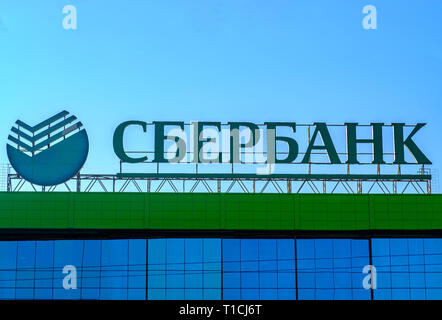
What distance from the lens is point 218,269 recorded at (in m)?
47.4

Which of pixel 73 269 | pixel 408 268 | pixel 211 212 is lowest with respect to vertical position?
pixel 73 269

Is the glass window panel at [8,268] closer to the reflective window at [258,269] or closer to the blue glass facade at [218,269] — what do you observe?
the blue glass facade at [218,269]

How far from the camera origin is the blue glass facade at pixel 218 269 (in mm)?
47094

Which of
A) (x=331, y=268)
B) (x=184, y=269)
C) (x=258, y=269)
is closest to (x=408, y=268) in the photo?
(x=331, y=268)

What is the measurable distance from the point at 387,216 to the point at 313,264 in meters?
4.32

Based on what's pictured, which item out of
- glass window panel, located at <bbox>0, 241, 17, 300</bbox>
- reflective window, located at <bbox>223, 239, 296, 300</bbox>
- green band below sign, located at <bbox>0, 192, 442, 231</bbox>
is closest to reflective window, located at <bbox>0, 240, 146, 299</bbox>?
glass window panel, located at <bbox>0, 241, 17, 300</bbox>

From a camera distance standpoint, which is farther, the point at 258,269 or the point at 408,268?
the point at 408,268

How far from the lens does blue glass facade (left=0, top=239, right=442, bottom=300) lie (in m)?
47.1

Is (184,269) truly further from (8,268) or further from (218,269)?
(8,268)

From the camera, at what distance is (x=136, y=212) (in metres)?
47.7

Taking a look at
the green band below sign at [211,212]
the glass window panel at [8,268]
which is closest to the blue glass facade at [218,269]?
the glass window panel at [8,268]

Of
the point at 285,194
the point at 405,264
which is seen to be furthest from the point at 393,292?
the point at 285,194

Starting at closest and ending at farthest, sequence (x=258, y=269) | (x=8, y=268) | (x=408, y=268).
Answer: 1. (x=8, y=268)
2. (x=258, y=269)
3. (x=408, y=268)
